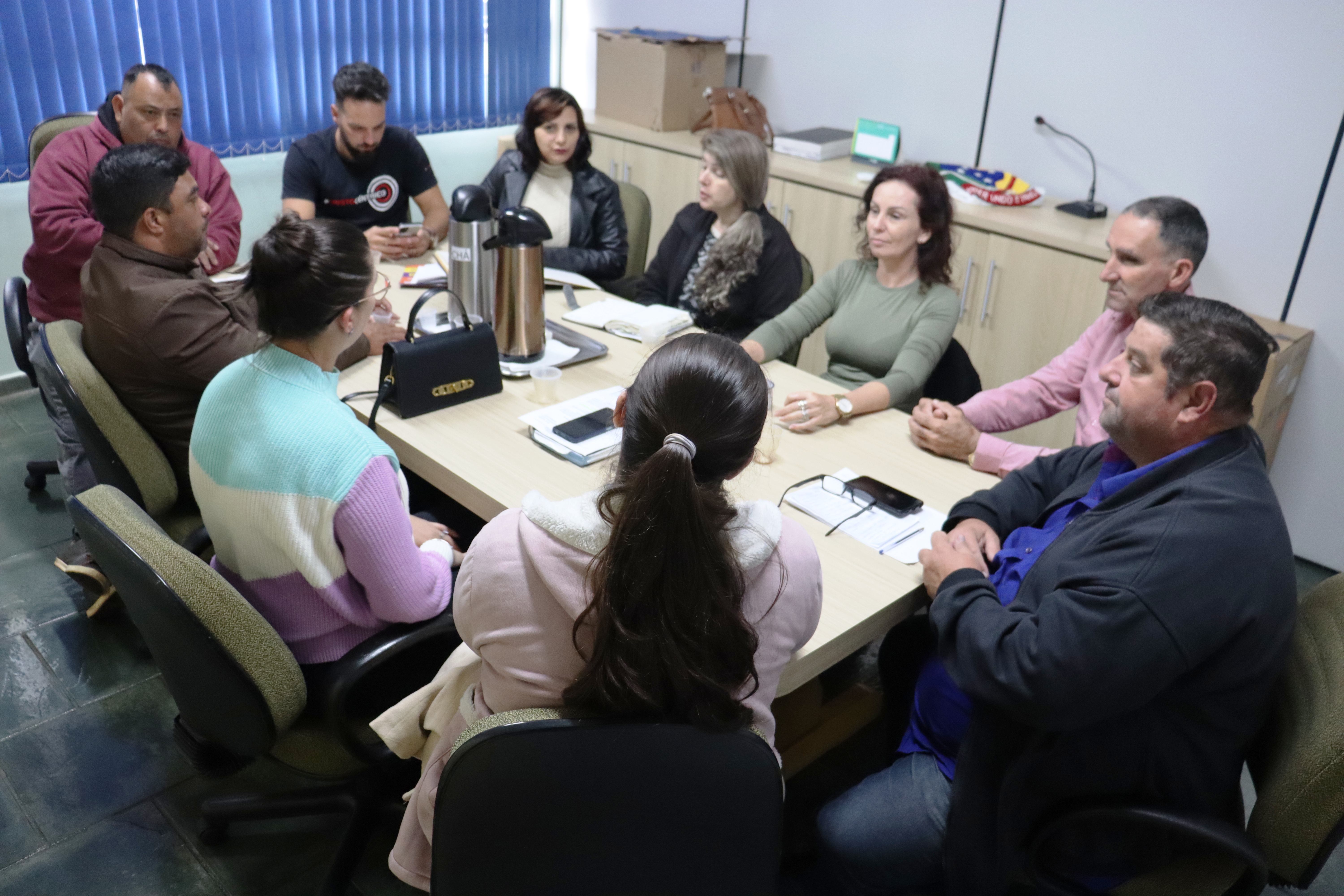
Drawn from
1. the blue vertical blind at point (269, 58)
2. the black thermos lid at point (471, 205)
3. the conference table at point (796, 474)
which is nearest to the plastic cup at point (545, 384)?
the conference table at point (796, 474)

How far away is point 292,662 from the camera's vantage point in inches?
60.7

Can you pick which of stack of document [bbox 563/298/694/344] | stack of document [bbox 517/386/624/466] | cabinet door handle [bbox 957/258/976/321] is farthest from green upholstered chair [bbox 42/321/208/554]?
cabinet door handle [bbox 957/258/976/321]

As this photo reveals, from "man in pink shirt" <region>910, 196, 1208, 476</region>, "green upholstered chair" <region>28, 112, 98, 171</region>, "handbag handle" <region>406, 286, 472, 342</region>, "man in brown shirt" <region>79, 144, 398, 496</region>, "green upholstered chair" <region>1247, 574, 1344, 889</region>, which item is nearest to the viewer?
"green upholstered chair" <region>1247, 574, 1344, 889</region>

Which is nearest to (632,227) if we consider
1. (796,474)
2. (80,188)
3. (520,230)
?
(520,230)

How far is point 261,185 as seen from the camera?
13.6 ft

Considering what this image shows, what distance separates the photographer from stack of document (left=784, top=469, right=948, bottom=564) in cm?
180

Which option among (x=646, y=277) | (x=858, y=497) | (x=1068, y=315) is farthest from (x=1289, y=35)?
(x=858, y=497)

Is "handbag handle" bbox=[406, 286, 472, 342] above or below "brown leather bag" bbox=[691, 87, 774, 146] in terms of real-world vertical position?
below

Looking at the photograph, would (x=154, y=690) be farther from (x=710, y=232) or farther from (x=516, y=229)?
(x=710, y=232)

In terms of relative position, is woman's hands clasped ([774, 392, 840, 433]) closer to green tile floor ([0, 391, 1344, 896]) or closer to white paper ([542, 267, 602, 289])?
green tile floor ([0, 391, 1344, 896])

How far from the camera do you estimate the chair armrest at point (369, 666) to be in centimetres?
158

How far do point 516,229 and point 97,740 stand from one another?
151cm

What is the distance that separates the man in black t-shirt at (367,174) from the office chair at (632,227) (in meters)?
0.66

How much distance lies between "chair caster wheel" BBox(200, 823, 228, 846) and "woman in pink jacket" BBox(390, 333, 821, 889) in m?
0.97
